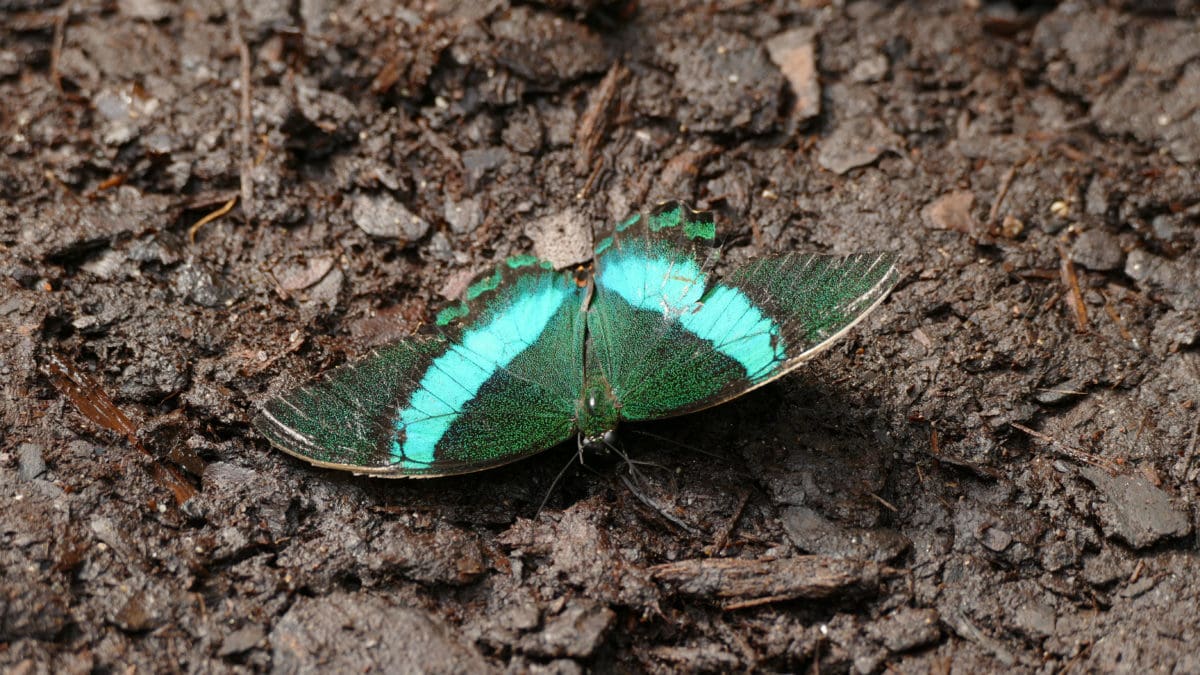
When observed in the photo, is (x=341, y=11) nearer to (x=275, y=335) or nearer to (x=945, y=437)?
(x=275, y=335)

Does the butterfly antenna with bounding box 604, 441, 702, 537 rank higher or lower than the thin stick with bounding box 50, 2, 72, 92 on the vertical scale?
lower

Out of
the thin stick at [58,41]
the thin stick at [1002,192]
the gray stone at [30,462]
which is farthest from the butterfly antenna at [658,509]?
the thin stick at [58,41]

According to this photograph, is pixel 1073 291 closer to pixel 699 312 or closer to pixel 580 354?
pixel 699 312

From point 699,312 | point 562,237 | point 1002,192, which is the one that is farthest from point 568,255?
point 1002,192

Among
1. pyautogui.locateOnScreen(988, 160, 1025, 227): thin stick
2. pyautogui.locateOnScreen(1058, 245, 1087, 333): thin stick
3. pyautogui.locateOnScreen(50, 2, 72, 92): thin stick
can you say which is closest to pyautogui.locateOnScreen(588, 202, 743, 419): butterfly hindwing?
pyautogui.locateOnScreen(988, 160, 1025, 227): thin stick

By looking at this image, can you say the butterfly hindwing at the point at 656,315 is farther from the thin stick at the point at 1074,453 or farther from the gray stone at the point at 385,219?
the thin stick at the point at 1074,453

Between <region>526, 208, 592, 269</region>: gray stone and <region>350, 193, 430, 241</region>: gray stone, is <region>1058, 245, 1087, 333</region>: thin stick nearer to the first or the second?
<region>526, 208, 592, 269</region>: gray stone

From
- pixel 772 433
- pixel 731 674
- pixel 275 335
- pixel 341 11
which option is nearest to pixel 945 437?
pixel 772 433
